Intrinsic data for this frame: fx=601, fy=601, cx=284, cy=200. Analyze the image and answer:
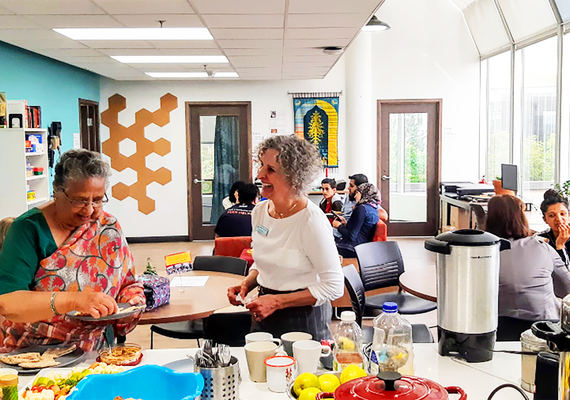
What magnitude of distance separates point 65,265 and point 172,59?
5682 millimetres

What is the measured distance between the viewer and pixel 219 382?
1630mm

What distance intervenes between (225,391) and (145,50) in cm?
563

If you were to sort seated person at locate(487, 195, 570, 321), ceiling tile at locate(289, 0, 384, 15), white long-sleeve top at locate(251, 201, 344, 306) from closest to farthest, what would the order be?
1. white long-sleeve top at locate(251, 201, 344, 306)
2. seated person at locate(487, 195, 570, 321)
3. ceiling tile at locate(289, 0, 384, 15)

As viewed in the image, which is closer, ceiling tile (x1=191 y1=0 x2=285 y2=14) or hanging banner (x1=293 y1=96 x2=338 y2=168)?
ceiling tile (x1=191 y1=0 x2=285 y2=14)

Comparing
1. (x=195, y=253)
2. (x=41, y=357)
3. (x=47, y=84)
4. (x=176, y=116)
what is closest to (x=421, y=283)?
(x=41, y=357)

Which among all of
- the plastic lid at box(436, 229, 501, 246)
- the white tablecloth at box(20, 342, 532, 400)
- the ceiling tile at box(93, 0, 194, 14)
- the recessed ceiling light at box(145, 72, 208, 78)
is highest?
the recessed ceiling light at box(145, 72, 208, 78)

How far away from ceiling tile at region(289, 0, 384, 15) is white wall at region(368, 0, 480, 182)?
4.76 m

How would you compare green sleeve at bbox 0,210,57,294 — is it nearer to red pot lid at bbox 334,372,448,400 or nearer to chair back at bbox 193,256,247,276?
red pot lid at bbox 334,372,448,400

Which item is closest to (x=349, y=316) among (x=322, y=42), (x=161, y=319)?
(x=161, y=319)

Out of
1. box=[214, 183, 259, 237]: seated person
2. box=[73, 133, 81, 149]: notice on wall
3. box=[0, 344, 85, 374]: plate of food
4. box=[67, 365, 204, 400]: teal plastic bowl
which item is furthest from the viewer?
box=[73, 133, 81, 149]: notice on wall

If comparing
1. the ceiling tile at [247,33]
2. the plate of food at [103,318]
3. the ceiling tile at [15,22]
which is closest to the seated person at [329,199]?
the ceiling tile at [247,33]

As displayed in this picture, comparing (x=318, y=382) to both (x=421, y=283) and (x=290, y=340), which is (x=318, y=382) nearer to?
(x=290, y=340)

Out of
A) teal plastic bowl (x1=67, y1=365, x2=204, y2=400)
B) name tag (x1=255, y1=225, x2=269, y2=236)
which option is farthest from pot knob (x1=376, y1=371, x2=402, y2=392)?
name tag (x1=255, y1=225, x2=269, y2=236)

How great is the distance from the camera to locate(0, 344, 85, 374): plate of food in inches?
74.0
